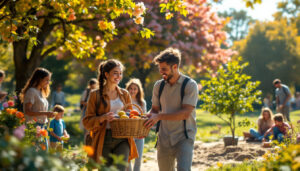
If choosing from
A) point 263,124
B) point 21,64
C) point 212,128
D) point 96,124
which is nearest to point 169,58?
point 96,124

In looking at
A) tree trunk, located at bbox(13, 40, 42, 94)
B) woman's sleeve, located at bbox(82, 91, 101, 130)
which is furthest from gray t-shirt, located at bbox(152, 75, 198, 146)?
tree trunk, located at bbox(13, 40, 42, 94)

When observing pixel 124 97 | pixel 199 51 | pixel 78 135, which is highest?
pixel 199 51

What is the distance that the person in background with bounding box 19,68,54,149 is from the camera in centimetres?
595

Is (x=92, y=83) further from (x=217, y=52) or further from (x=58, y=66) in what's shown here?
(x=58, y=66)

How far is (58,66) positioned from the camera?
33.8 meters

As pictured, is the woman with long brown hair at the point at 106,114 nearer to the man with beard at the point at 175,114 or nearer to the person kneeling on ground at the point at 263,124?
the man with beard at the point at 175,114

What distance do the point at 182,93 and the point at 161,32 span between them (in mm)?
11083

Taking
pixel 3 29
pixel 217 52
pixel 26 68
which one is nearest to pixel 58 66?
pixel 217 52

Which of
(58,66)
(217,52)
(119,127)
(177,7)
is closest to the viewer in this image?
(119,127)

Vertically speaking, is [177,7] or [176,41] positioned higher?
[176,41]

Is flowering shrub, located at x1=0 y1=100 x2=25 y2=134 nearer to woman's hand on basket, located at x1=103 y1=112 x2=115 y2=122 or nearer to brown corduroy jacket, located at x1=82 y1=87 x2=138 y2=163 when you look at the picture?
brown corduroy jacket, located at x1=82 y1=87 x2=138 y2=163

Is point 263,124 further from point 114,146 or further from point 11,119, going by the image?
point 11,119

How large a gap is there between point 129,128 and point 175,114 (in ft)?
1.91

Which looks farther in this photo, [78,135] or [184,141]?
[78,135]
